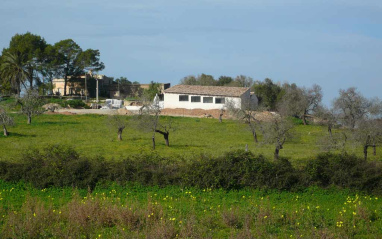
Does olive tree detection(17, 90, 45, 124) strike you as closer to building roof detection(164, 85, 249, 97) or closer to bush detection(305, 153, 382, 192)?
building roof detection(164, 85, 249, 97)

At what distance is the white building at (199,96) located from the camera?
6075 centimetres

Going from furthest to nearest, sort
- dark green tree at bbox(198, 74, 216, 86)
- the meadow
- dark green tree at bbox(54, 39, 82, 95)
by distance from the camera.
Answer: dark green tree at bbox(198, 74, 216, 86) < dark green tree at bbox(54, 39, 82, 95) < the meadow

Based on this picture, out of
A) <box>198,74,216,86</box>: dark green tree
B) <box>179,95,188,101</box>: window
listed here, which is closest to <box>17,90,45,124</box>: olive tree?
<box>179,95,188,101</box>: window

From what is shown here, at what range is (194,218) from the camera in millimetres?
9578

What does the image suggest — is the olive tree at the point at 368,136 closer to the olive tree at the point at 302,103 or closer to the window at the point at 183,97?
the olive tree at the point at 302,103

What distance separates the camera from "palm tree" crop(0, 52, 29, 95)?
6359cm

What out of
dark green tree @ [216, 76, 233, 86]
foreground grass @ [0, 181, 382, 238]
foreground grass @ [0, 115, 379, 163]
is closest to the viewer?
foreground grass @ [0, 181, 382, 238]

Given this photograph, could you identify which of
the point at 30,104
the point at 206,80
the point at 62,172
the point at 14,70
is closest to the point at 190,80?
the point at 206,80

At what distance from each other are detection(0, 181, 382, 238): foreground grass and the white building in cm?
4856

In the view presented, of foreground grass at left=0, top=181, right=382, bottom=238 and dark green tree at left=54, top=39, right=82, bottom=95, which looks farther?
dark green tree at left=54, top=39, right=82, bottom=95

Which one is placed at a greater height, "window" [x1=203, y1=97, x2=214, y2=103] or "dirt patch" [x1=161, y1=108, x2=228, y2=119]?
"window" [x1=203, y1=97, x2=214, y2=103]

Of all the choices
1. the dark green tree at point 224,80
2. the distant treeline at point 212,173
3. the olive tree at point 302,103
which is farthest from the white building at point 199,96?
the distant treeline at point 212,173

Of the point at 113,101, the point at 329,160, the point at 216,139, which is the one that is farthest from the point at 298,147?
the point at 113,101

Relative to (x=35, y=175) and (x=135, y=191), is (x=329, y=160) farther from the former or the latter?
(x=35, y=175)
